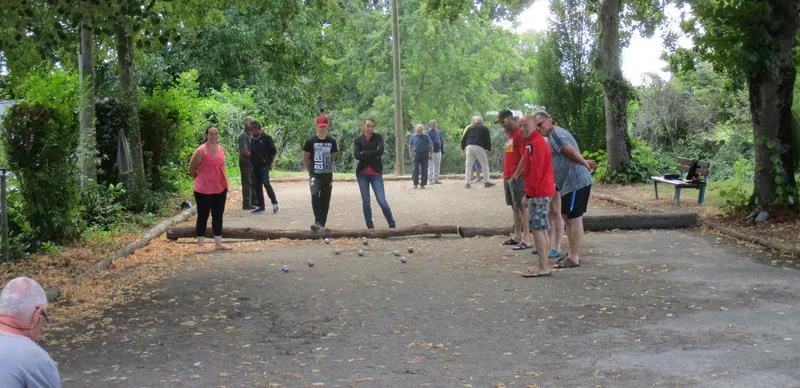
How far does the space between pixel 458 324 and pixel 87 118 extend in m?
9.71

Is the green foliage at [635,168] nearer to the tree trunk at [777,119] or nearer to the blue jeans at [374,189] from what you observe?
the tree trunk at [777,119]

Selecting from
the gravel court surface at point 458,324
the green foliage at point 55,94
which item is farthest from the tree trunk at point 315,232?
the green foliage at point 55,94

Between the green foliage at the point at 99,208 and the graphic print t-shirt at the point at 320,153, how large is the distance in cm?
337

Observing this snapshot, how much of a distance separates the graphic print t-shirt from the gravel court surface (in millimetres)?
2640

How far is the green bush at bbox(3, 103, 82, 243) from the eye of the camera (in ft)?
38.8

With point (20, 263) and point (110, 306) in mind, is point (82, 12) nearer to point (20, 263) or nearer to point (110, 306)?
point (20, 263)

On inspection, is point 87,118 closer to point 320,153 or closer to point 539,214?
point 320,153

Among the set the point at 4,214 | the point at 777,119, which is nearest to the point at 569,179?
the point at 777,119

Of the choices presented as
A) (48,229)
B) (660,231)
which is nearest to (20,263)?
(48,229)

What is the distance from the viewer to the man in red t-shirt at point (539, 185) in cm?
1004

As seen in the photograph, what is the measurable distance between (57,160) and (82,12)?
1979mm

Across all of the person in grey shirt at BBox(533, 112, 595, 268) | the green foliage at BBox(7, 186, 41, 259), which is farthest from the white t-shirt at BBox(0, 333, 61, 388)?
the green foliage at BBox(7, 186, 41, 259)

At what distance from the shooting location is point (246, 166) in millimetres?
18719

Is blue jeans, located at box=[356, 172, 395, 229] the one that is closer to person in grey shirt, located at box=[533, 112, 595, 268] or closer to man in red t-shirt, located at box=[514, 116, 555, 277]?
person in grey shirt, located at box=[533, 112, 595, 268]
